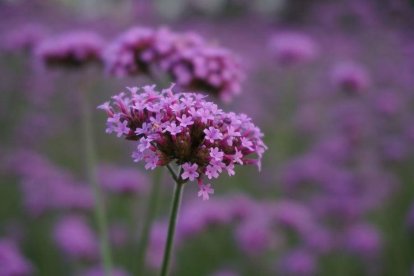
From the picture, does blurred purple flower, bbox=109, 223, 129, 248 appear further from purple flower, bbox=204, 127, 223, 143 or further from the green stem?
purple flower, bbox=204, 127, 223, 143

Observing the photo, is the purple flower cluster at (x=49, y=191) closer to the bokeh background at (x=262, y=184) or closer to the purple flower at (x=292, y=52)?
the bokeh background at (x=262, y=184)

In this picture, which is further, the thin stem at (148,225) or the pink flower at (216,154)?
the thin stem at (148,225)

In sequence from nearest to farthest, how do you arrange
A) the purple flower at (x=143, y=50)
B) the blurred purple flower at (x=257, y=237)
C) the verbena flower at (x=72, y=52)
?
the purple flower at (x=143, y=50) < the verbena flower at (x=72, y=52) < the blurred purple flower at (x=257, y=237)

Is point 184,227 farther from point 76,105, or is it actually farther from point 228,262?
point 76,105

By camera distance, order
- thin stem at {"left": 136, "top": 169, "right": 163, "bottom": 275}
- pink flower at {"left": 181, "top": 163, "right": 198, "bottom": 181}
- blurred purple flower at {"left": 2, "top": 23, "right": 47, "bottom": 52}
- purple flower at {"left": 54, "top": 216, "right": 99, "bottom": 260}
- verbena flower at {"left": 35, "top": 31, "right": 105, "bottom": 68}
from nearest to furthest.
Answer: pink flower at {"left": 181, "top": 163, "right": 198, "bottom": 181} < thin stem at {"left": 136, "top": 169, "right": 163, "bottom": 275} < verbena flower at {"left": 35, "top": 31, "right": 105, "bottom": 68} < blurred purple flower at {"left": 2, "top": 23, "right": 47, "bottom": 52} < purple flower at {"left": 54, "top": 216, "right": 99, "bottom": 260}

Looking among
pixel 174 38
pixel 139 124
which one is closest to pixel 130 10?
pixel 174 38

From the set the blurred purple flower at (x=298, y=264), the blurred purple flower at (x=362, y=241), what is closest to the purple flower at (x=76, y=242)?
the blurred purple flower at (x=298, y=264)

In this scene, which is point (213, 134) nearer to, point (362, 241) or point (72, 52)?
point (72, 52)

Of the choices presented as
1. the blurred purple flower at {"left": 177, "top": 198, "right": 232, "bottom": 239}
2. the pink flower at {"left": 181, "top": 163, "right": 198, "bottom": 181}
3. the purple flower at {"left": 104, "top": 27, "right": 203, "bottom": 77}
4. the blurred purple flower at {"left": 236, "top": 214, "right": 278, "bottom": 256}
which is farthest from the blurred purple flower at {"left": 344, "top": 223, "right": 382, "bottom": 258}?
the pink flower at {"left": 181, "top": 163, "right": 198, "bottom": 181}
